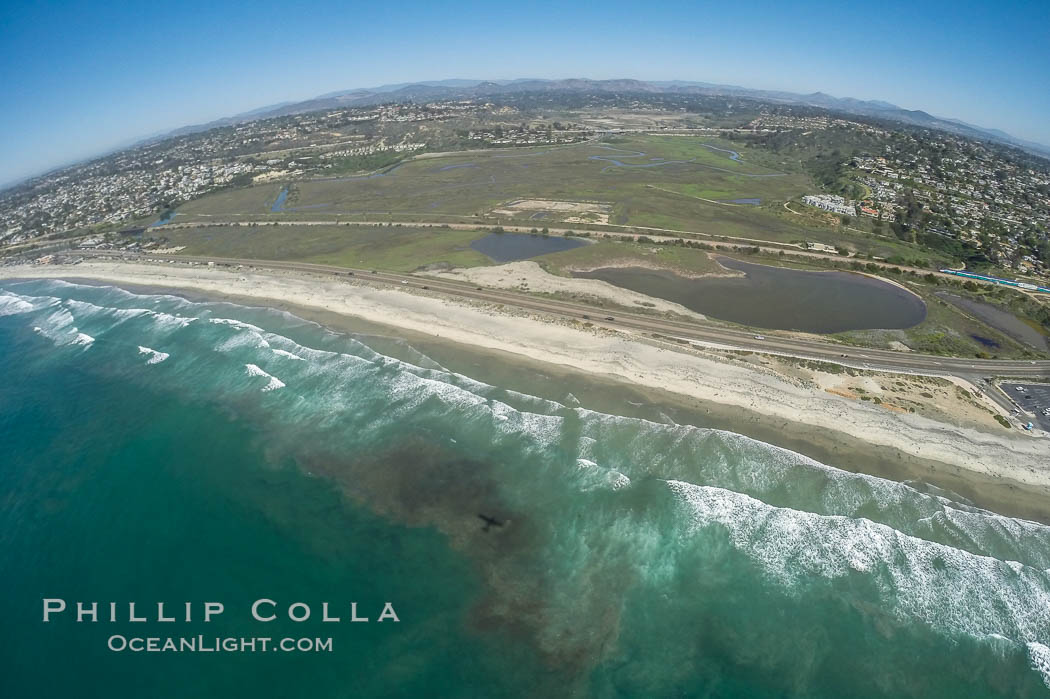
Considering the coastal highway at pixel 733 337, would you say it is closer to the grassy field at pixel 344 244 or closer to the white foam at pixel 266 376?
the grassy field at pixel 344 244

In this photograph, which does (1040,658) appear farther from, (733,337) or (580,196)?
(580,196)

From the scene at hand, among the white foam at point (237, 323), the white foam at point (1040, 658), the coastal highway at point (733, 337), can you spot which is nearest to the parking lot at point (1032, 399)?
the coastal highway at point (733, 337)

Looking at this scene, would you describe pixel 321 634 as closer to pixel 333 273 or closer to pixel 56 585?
pixel 56 585

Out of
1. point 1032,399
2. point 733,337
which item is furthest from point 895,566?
point 1032,399

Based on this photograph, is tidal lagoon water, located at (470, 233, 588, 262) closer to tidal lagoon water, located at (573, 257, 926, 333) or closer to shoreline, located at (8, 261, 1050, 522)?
tidal lagoon water, located at (573, 257, 926, 333)

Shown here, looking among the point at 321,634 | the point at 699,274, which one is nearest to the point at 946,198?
the point at 699,274
